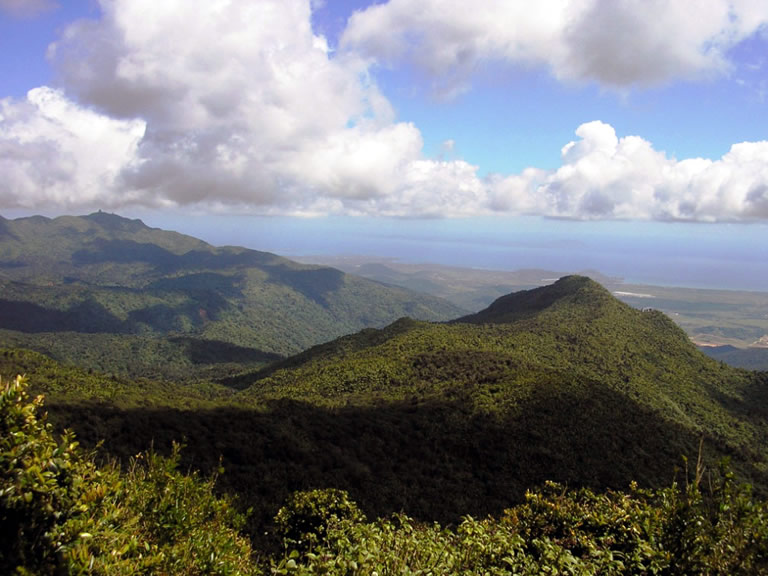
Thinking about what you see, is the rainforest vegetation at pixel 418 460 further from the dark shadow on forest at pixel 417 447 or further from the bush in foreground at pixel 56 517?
the dark shadow on forest at pixel 417 447

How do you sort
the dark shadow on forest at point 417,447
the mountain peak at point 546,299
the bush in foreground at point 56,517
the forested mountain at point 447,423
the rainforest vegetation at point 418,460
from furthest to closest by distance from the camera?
the mountain peak at point 546,299 → the forested mountain at point 447,423 → the dark shadow on forest at point 417,447 → the rainforest vegetation at point 418,460 → the bush in foreground at point 56,517

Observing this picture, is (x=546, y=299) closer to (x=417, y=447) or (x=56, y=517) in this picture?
(x=417, y=447)

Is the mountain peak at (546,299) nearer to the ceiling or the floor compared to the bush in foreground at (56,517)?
nearer to the floor

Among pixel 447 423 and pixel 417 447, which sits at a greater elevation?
pixel 447 423

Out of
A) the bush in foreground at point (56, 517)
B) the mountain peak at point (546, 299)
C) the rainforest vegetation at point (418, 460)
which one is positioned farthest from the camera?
the mountain peak at point (546, 299)

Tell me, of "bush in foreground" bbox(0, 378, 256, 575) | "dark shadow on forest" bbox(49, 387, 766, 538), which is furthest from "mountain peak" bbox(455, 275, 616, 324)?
"bush in foreground" bbox(0, 378, 256, 575)

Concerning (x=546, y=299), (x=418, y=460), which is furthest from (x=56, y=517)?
(x=546, y=299)

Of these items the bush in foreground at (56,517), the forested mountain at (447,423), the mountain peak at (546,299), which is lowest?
the forested mountain at (447,423)

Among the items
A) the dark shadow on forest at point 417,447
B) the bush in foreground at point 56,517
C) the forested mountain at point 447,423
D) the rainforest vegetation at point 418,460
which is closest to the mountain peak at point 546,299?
the rainforest vegetation at point 418,460
